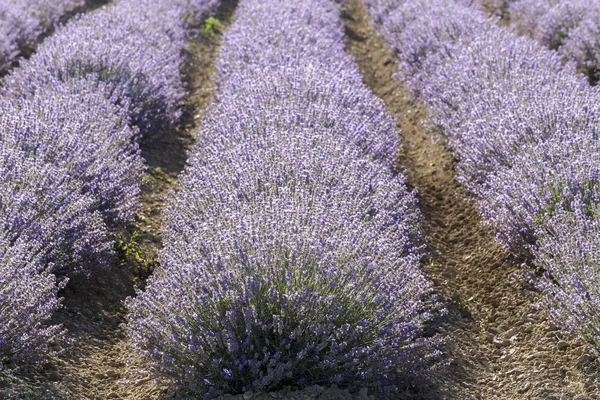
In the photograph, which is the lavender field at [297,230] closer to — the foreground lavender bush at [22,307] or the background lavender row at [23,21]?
the foreground lavender bush at [22,307]

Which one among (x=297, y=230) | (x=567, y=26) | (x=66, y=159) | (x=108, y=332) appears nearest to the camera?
(x=297, y=230)

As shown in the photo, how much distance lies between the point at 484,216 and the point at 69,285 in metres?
2.45

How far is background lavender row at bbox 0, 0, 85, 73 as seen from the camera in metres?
7.30

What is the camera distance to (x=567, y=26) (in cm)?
805

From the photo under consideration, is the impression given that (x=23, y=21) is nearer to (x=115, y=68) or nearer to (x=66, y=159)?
(x=115, y=68)

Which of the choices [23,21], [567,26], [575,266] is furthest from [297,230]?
[23,21]

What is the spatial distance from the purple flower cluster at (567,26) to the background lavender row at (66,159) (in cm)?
376

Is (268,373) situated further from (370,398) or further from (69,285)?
(69,285)

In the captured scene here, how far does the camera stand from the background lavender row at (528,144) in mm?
3703

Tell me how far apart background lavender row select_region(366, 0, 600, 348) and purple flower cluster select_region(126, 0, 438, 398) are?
2.01ft

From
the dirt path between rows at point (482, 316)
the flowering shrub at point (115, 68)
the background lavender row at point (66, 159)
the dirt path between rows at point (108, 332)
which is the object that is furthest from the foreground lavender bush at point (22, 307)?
the flowering shrub at point (115, 68)

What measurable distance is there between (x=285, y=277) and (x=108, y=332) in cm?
115

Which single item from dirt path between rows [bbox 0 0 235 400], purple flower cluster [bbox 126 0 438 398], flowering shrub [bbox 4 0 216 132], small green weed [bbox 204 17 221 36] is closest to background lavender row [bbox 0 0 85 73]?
flowering shrub [bbox 4 0 216 132]

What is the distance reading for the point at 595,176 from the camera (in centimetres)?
413
